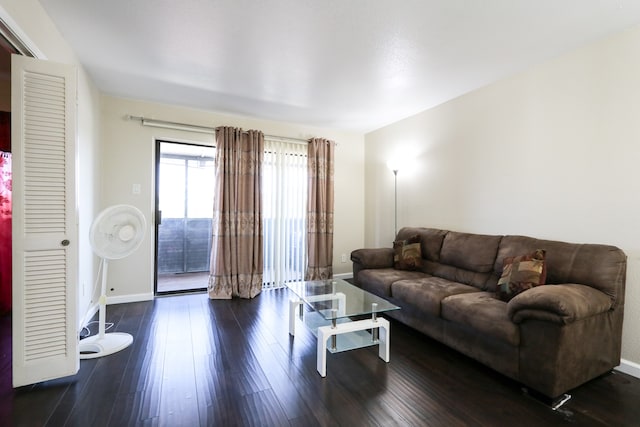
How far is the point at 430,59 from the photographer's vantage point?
8.10 feet

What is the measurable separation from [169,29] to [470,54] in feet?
7.76

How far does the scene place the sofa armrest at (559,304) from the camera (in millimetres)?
1648

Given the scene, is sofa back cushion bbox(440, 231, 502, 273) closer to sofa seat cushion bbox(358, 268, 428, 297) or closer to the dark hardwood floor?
sofa seat cushion bbox(358, 268, 428, 297)

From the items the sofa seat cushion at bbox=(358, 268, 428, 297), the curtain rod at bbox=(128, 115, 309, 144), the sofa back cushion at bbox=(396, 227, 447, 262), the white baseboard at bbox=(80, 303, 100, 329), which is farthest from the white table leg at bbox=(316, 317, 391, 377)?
the curtain rod at bbox=(128, 115, 309, 144)

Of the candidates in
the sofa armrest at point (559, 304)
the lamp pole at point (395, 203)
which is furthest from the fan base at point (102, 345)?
the lamp pole at point (395, 203)

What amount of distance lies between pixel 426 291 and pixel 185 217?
12.1 feet

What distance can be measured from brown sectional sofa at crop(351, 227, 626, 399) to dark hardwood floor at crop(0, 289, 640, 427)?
139mm

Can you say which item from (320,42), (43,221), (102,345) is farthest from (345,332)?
(320,42)

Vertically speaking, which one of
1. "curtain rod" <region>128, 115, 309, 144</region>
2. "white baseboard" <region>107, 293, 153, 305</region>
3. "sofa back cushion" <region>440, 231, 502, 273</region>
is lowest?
"white baseboard" <region>107, 293, 153, 305</region>

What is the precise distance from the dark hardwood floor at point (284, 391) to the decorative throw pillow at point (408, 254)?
0.93 meters

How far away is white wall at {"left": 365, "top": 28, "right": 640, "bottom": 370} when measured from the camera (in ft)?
6.71

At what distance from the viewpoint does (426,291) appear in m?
2.52

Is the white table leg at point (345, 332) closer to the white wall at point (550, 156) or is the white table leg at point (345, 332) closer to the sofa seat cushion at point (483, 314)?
the sofa seat cushion at point (483, 314)

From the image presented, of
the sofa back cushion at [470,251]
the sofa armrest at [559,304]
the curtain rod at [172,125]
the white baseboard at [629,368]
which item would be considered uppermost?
the curtain rod at [172,125]
